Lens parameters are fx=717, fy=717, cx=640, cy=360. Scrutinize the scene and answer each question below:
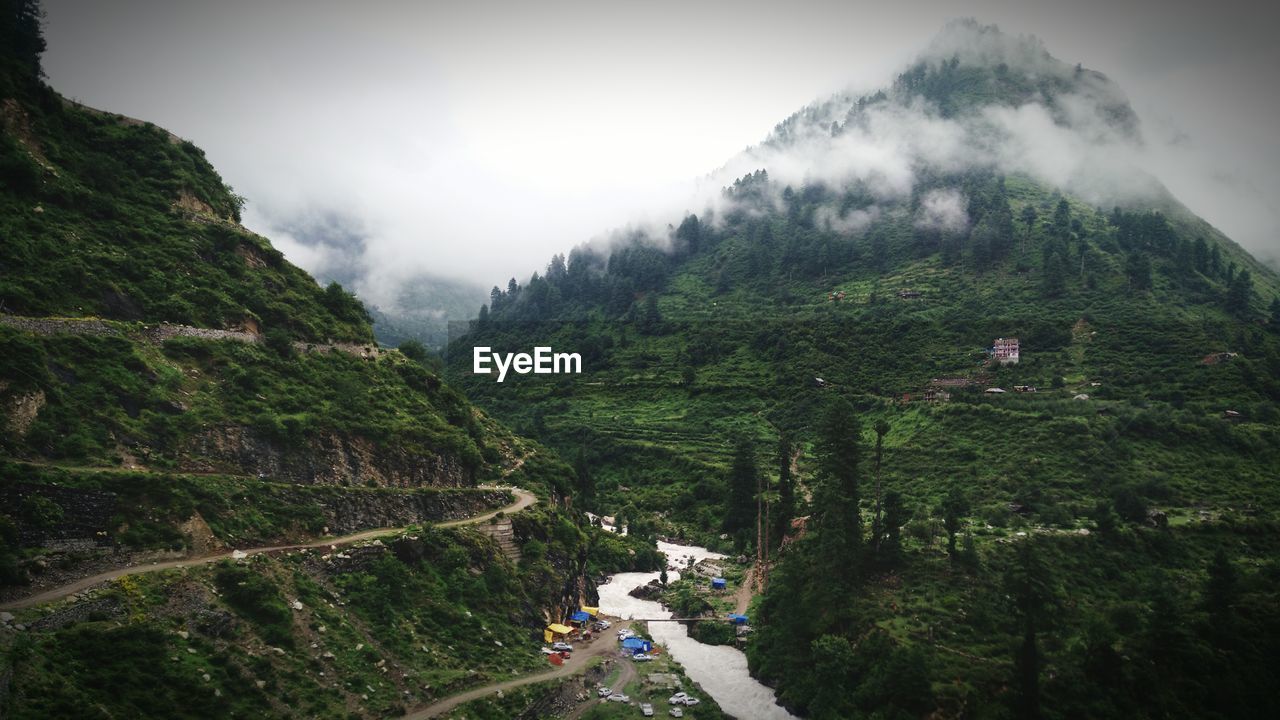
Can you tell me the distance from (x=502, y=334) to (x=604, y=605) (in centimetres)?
12282

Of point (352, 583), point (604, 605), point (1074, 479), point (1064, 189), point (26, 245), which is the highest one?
point (1064, 189)

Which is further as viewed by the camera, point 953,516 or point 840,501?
point 840,501

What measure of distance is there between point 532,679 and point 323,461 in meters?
22.4

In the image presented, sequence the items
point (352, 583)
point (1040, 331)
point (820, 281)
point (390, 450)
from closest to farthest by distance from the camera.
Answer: point (352, 583), point (390, 450), point (1040, 331), point (820, 281)

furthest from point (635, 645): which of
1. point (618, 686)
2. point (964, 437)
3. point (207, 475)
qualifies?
point (964, 437)

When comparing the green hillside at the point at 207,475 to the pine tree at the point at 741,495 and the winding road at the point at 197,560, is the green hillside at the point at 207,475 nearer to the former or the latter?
the winding road at the point at 197,560

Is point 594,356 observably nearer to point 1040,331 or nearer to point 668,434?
point 668,434

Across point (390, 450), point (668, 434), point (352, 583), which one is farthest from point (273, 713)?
point (668, 434)

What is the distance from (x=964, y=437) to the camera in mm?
87625

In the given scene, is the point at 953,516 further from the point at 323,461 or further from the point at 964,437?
the point at 323,461

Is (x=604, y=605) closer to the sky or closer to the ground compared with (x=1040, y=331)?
closer to the ground

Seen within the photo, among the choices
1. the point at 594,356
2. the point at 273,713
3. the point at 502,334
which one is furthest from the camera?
the point at 502,334

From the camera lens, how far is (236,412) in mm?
50812

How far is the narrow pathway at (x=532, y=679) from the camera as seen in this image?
39.9 metres
